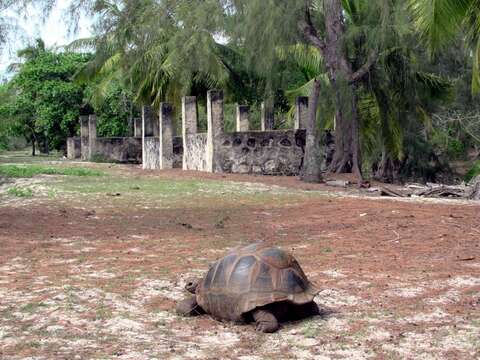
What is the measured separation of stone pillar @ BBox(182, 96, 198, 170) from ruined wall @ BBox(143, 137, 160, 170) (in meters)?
2.18

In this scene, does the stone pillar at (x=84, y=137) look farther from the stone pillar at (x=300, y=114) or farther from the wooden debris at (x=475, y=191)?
the wooden debris at (x=475, y=191)

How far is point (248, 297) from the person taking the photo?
4961 millimetres

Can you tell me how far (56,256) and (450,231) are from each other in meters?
5.00

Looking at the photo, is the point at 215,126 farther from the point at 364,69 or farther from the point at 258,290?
the point at 258,290

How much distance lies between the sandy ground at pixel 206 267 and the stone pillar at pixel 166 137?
1079 cm

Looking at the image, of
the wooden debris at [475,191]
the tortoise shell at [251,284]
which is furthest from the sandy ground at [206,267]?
the wooden debris at [475,191]

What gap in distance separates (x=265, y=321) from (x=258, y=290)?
223 mm

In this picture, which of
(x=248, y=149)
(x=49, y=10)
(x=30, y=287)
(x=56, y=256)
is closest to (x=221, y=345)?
(x=30, y=287)

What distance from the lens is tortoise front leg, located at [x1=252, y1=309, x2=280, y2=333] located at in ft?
15.9

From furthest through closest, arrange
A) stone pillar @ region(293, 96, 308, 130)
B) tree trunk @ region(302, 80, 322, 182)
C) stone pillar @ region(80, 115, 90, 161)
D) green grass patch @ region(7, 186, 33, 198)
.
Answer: stone pillar @ region(80, 115, 90, 161) → stone pillar @ region(293, 96, 308, 130) → tree trunk @ region(302, 80, 322, 182) → green grass patch @ region(7, 186, 33, 198)

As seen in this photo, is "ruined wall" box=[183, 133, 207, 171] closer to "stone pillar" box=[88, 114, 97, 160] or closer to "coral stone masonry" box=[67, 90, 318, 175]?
"coral stone masonry" box=[67, 90, 318, 175]

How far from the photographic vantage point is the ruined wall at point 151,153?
2559 cm

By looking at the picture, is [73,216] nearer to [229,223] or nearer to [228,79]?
[229,223]

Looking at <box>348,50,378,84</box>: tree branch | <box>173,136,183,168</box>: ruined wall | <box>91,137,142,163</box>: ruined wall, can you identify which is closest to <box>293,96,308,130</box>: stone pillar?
<box>348,50,378,84</box>: tree branch
